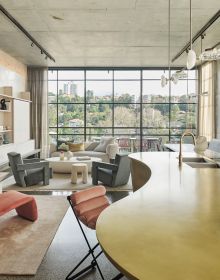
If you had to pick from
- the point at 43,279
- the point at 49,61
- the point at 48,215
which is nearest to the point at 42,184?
the point at 48,215

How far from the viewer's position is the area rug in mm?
2975

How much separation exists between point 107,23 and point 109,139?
445 centimetres

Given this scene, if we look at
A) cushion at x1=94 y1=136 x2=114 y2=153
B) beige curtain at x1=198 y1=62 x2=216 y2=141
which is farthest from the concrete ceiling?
cushion at x1=94 y1=136 x2=114 y2=153

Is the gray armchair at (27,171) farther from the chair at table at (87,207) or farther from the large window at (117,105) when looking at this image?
the large window at (117,105)

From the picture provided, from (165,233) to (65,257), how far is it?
224cm

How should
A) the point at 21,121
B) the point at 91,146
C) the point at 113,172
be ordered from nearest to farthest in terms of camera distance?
the point at 113,172 → the point at 21,121 → the point at 91,146

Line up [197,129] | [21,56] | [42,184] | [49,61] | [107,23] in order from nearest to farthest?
[107,23]
[42,184]
[21,56]
[49,61]
[197,129]

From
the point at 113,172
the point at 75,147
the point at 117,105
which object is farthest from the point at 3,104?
the point at 117,105

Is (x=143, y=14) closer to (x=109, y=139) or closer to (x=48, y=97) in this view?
(x=109, y=139)

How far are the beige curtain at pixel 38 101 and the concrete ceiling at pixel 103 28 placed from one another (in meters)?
1.25

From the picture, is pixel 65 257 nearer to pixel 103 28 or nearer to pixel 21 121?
pixel 103 28

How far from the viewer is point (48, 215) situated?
4590 mm

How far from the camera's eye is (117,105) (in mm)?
10906

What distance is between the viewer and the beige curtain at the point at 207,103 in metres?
9.25
